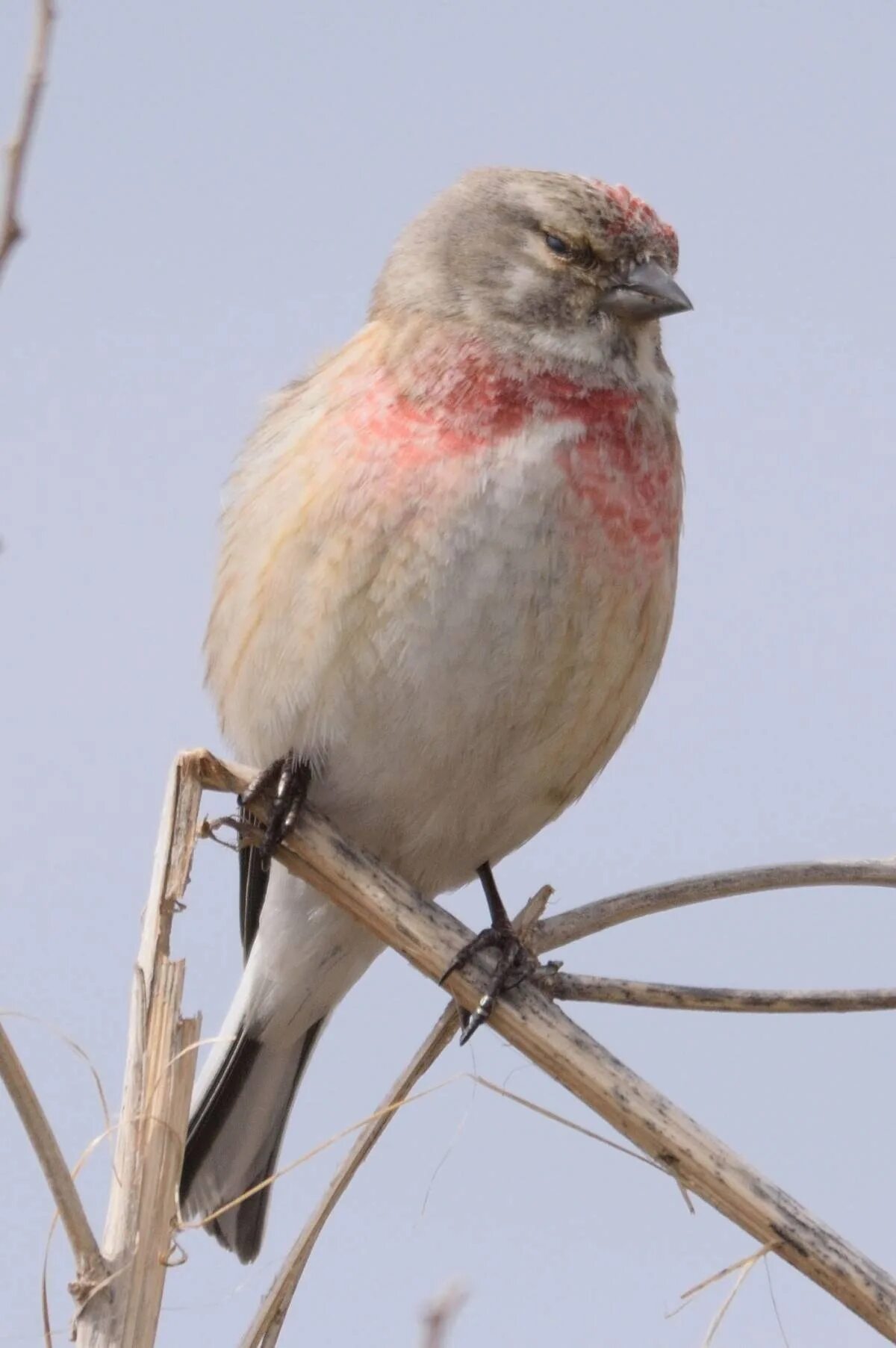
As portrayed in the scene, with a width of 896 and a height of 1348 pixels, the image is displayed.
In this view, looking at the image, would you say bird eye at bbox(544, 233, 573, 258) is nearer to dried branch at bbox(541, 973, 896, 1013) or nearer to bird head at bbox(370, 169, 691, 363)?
bird head at bbox(370, 169, 691, 363)

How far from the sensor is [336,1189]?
2701 mm

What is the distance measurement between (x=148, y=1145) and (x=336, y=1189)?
39 centimetres

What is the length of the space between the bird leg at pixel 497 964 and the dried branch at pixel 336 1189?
0.05 metres

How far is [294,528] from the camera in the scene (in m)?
3.58

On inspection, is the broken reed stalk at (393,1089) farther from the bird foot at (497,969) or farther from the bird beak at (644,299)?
the bird beak at (644,299)

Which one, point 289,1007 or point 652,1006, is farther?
point 289,1007

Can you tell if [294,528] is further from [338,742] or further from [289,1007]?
[289,1007]

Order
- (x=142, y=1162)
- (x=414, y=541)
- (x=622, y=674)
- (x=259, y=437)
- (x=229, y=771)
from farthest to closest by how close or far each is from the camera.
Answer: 1. (x=259, y=437)
2. (x=622, y=674)
3. (x=414, y=541)
4. (x=229, y=771)
5. (x=142, y=1162)

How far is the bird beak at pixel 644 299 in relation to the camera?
394 centimetres

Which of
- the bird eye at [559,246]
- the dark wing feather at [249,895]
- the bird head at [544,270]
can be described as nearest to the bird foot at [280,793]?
the dark wing feather at [249,895]

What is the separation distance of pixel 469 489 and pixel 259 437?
79 centimetres

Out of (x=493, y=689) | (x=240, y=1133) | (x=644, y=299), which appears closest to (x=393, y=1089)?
(x=493, y=689)

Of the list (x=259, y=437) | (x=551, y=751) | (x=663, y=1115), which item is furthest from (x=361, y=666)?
(x=663, y=1115)

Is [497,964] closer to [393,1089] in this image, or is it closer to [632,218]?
[393,1089]
